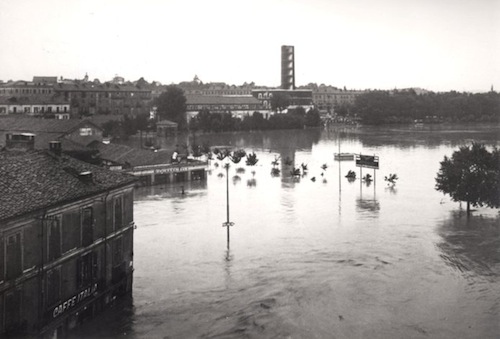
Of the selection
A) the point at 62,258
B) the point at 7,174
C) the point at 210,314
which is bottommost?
the point at 210,314

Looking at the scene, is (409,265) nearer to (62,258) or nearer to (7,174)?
(62,258)

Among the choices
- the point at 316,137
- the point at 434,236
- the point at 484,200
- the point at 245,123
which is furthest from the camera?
the point at 245,123

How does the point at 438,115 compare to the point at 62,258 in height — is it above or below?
above

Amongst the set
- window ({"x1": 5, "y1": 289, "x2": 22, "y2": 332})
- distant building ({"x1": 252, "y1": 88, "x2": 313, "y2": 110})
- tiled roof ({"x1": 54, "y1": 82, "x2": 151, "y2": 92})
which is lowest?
Answer: window ({"x1": 5, "y1": 289, "x2": 22, "y2": 332})

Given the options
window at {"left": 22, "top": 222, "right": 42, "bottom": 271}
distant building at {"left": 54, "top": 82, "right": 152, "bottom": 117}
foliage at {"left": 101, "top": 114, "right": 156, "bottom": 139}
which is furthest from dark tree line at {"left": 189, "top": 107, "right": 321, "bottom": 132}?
window at {"left": 22, "top": 222, "right": 42, "bottom": 271}

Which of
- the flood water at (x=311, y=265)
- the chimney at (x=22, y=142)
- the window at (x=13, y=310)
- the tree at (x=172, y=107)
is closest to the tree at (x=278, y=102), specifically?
the tree at (x=172, y=107)

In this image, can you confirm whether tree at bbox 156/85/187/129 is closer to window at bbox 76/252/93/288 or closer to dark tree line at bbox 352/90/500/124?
dark tree line at bbox 352/90/500/124

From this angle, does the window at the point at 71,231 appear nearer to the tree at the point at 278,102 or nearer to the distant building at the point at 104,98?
the distant building at the point at 104,98

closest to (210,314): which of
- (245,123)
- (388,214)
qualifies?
(388,214)
